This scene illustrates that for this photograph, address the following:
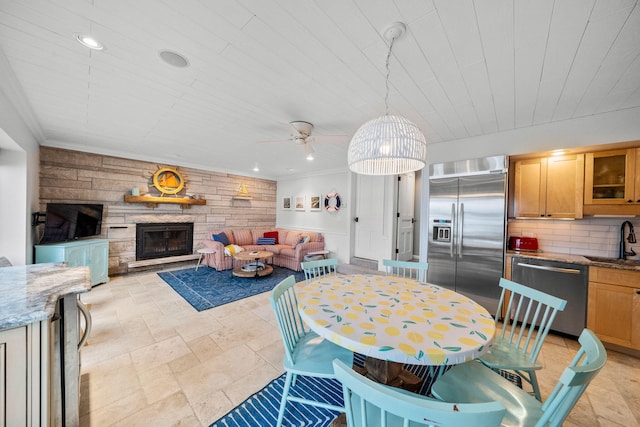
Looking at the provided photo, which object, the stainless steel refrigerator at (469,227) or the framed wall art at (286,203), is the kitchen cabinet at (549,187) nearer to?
the stainless steel refrigerator at (469,227)

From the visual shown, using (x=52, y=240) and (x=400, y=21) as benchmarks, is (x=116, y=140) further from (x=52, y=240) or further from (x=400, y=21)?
(x=400, y=21)

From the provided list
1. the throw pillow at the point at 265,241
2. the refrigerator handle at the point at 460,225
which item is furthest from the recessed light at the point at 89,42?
the throw pillow at the point at 265,241

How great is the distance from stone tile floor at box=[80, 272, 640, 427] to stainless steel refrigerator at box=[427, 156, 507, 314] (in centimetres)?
87

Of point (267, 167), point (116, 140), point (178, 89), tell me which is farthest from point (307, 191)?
point (178, 89)

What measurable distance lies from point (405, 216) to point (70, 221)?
6278 mm

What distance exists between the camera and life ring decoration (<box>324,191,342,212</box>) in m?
5.90

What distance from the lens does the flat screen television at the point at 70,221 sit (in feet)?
11.4

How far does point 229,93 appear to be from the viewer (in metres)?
2.26

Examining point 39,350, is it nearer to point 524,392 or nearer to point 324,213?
point 524,392

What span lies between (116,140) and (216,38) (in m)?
3.60

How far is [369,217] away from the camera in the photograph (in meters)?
5.48

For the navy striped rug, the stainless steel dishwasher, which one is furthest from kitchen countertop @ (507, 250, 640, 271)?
the navy striped rug

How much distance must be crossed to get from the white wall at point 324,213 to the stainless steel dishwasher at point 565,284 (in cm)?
345

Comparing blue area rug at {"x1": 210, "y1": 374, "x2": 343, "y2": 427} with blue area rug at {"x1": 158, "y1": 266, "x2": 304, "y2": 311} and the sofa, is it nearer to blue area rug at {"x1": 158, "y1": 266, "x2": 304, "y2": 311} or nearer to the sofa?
blue area rug at {"x1": 158, "y1": 266, "x2": 304, "y2": 311}
